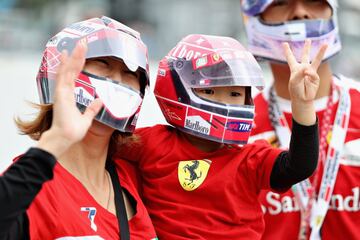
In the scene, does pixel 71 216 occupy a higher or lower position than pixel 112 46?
lower

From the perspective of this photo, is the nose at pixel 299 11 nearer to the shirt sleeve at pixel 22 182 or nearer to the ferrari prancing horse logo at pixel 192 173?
the ferrari prancing horse logo at pixel 192 173

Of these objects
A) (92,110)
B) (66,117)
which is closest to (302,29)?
(92,110)

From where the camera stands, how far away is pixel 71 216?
2.60 meters

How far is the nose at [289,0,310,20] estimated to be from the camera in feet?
A: 12.7

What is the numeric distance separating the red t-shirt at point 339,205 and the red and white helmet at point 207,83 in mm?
819

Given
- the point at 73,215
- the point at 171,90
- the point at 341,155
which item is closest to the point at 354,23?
Result: the point at 341,155

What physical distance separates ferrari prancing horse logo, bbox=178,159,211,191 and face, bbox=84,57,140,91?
0.40 meters

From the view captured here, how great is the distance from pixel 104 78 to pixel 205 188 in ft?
2.01

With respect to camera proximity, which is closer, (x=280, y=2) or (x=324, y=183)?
(x=324, y=183)

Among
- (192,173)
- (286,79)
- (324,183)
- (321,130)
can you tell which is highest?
(192,173)

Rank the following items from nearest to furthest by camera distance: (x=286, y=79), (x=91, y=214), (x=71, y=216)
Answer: (x=71, y=216), (x=91, y=214), (x=286, y=79)

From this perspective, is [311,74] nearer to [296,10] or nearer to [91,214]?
[91,214]

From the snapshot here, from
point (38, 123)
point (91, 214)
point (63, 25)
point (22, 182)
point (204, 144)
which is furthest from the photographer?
point (63, 25)

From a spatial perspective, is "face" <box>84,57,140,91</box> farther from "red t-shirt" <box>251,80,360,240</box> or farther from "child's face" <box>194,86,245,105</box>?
"red t-shirt" <box>251,80,360,240</box>
